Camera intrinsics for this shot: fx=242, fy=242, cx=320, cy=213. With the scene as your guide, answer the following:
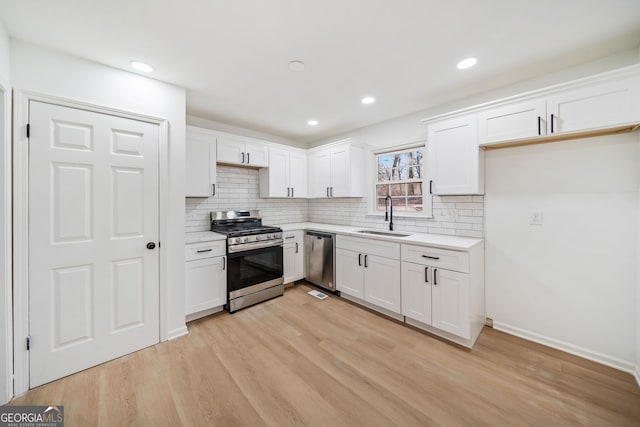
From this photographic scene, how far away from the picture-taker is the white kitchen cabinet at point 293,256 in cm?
372

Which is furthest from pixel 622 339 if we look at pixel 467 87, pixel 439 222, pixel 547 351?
pixel 467 87

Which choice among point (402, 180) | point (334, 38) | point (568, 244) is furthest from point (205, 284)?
point (568, 244)

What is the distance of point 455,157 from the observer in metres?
2.61

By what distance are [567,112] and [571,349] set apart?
6.85ft

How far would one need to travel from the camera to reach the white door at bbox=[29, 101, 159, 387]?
182 cm

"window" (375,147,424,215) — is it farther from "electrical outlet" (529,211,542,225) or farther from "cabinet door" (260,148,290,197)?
"cabinet door" (260,148,290,197)

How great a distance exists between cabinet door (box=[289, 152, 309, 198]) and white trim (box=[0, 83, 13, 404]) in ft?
9.69

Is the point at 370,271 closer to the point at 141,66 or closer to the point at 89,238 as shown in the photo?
the point at 89,238

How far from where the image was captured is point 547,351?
87.9 inches

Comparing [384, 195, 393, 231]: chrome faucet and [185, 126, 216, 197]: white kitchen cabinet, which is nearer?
[185, 126, 216, 197]: white kitchen cabinet

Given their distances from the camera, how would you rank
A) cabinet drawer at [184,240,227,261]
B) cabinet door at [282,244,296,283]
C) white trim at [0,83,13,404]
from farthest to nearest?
cabinet door at [282,244,296,283] < cabinet drawer at [184,240,227,261] < white trim at [0,83,13,404]

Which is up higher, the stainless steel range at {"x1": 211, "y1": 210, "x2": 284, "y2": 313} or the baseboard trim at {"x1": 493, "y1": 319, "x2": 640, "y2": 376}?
the stainless steel range at {"x1": 211, "y1": 210, "x2": 284, "y2": 313}

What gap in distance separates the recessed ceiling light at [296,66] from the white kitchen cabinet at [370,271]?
201 cm

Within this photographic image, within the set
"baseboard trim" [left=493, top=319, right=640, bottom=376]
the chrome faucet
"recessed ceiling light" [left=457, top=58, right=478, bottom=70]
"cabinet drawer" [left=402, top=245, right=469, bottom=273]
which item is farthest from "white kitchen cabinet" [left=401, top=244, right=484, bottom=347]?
"recessed ceiling light" [left=457, top=58, right=478, bottom=70]
